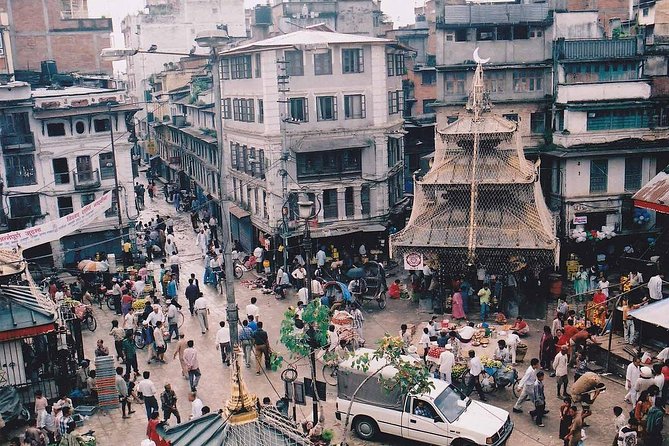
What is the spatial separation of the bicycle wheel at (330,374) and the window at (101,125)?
22856 mm

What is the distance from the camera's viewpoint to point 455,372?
22.6 metres

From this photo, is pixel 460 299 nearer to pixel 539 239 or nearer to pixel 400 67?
pixel 539 239

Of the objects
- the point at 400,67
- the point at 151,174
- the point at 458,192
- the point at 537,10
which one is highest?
the point at 537,10

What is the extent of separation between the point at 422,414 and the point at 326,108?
2292 cm

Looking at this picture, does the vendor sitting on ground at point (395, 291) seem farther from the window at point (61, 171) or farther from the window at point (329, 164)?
the window at point (61, 171)

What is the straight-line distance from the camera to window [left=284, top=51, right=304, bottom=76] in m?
37.7

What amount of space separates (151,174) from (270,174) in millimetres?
38972

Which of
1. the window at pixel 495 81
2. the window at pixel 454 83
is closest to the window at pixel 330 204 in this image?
the window at pixel 454 83

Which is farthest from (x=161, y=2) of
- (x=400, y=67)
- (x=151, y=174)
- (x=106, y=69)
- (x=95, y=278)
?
(x=95, y=278)

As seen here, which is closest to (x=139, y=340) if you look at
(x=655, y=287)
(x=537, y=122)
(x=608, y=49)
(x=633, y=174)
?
(x=655, y=287)

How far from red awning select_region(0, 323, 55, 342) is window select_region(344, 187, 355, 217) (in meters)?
20.1

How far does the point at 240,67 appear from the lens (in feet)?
134

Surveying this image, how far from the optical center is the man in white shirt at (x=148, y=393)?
69.3ft

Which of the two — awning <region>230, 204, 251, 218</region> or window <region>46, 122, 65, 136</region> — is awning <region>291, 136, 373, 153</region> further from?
window <region>46, 122, 65, 136</region>
